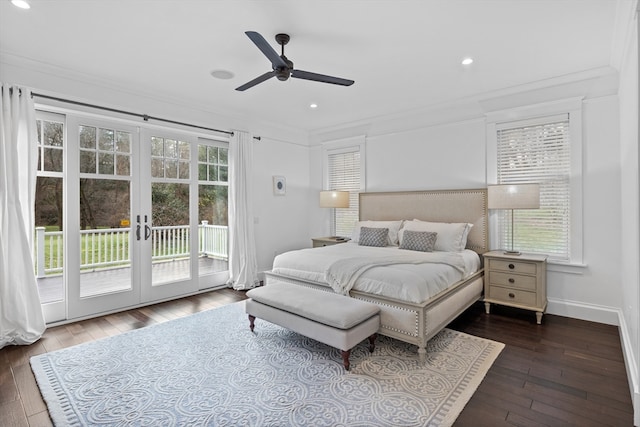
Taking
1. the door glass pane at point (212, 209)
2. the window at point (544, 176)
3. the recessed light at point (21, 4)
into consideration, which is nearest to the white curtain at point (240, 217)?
the door glass pane at point (212, 209)

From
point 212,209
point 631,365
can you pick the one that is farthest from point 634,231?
point 212,209

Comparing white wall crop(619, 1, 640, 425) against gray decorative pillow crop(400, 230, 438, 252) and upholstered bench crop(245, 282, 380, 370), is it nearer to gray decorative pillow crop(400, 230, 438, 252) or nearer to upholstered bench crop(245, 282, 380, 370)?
upholstered bench crop(245, 282, 380, 370)

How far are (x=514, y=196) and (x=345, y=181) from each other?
2.92m

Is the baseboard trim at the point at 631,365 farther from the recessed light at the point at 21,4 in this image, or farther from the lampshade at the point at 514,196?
the recessed light at the point at 21,4

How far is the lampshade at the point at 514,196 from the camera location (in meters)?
3.67

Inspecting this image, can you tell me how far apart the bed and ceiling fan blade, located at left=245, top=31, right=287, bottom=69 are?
6.56 ft

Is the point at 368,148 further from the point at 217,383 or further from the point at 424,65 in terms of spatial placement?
the point at 217,383

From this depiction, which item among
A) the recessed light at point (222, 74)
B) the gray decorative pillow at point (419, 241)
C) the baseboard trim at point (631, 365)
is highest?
the recessed light at point (222, 74)

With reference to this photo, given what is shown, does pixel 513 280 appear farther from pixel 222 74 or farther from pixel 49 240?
pixel 49 240

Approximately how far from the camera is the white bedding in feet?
9.48

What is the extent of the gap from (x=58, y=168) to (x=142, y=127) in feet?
3.56

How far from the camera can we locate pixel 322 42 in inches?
117

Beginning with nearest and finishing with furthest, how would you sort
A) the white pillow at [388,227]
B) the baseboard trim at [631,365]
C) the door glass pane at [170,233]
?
the baseboard trim at [631,365] < the door glass pane at [170,233] < the white pillow at [388,227]

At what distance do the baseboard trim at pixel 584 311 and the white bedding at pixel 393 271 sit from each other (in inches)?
38.4
